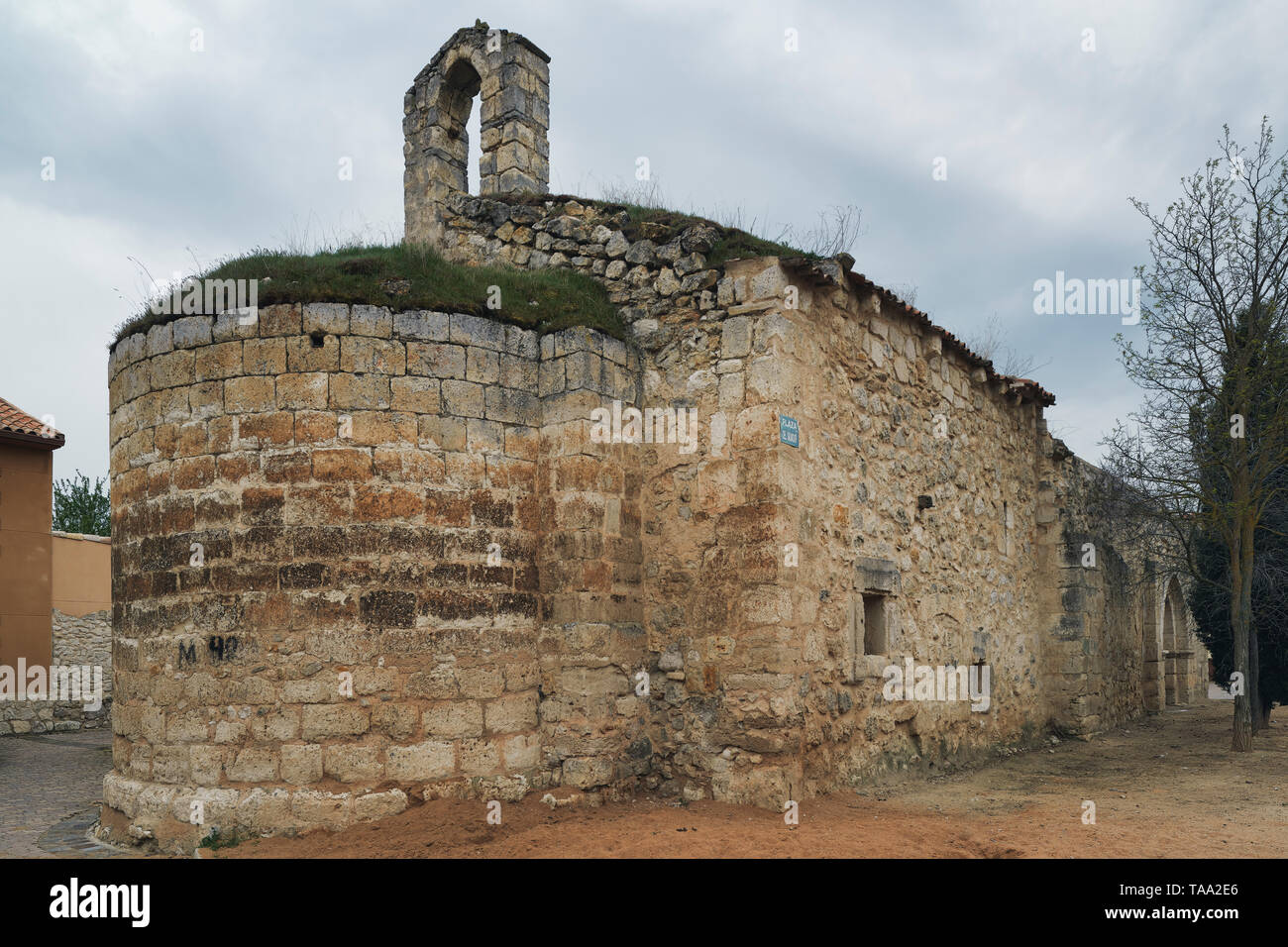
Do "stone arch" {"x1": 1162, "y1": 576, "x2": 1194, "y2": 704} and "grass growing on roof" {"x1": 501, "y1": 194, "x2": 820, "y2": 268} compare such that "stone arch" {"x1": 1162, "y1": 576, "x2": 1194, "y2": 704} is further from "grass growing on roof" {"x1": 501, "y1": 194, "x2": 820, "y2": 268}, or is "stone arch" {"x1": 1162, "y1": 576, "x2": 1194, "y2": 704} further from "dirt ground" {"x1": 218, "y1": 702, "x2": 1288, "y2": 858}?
"grass growing on roof" {"x1": 501, "y1": 194, "x2": 820, "y2": 268}

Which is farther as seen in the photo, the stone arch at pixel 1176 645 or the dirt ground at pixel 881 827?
the stone arch at pixel 1176 645

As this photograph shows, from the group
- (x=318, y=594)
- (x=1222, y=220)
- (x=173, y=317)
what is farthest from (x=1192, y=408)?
(x=173, y=317)

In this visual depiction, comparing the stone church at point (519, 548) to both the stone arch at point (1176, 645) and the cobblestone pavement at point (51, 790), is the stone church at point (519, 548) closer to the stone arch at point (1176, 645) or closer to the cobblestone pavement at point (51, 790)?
the cobblestone pavement at point (51, 790)

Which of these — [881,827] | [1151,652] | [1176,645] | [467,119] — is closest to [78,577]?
[467,119]

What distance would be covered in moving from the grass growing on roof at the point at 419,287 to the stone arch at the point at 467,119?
179cm

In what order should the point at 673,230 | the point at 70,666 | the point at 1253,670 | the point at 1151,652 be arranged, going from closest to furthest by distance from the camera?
the point at 673,230, the point at 1253,670, the point at 70,666, the point at 1151,652

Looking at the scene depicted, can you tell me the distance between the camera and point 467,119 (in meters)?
10.3

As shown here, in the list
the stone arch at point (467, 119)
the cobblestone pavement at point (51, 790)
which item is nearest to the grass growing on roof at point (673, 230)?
the stone arch at point (467, 119)

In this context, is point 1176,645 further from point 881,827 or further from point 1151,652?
point 881,827

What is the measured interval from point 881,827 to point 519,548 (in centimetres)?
314

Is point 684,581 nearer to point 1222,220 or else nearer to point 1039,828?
point 1039,828

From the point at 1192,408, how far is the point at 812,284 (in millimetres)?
6508

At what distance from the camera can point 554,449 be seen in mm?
7184

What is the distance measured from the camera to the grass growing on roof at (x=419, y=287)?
6.76m
